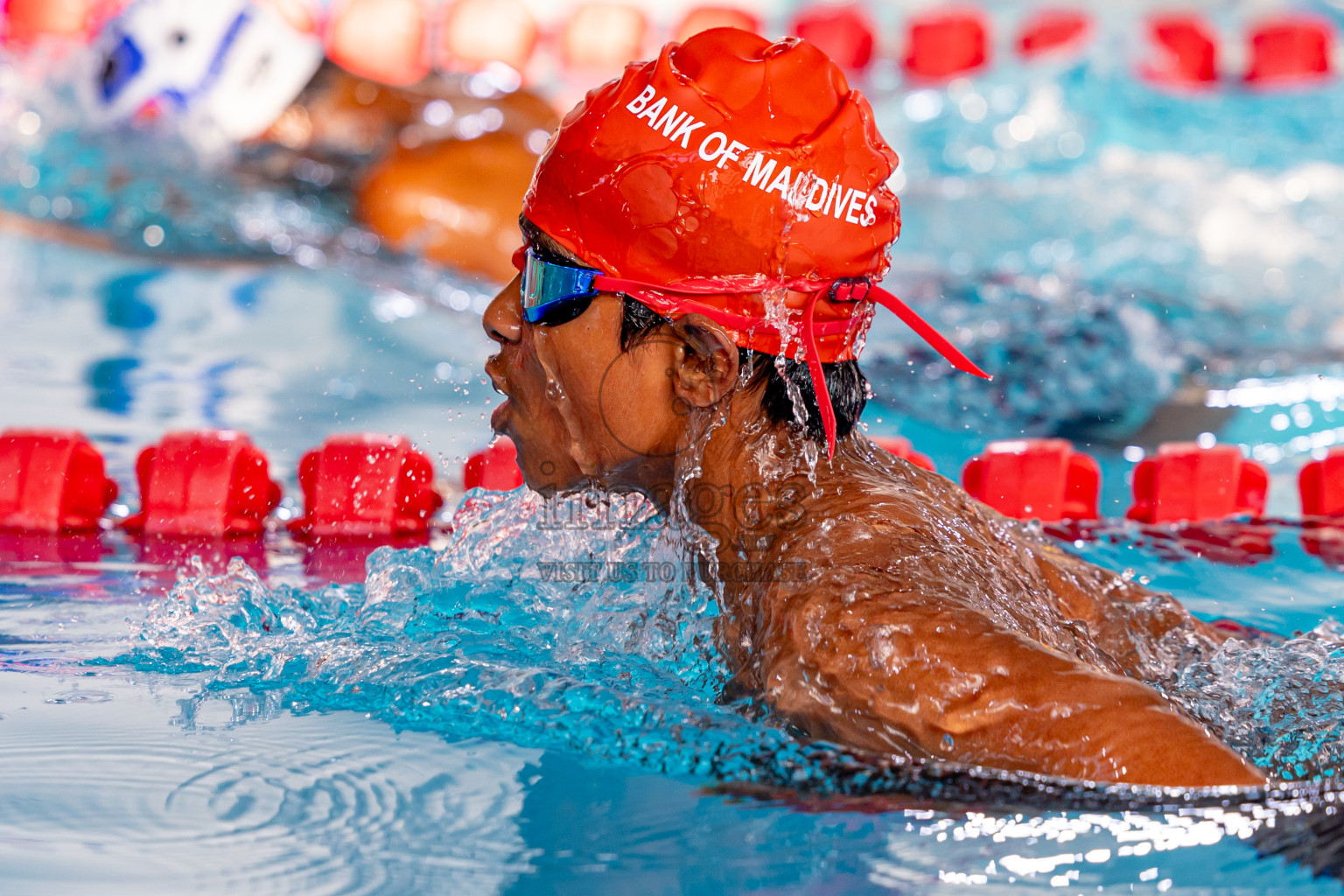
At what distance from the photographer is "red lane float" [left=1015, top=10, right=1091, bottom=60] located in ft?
28.0

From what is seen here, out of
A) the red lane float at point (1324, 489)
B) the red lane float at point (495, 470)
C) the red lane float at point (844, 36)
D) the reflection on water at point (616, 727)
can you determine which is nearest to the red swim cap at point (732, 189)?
the reflection on water at point (616, 727)

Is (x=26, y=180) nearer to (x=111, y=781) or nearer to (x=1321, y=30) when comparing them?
(x=111, y=781)

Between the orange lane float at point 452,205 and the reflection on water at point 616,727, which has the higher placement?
the orange lane float at point 452,205

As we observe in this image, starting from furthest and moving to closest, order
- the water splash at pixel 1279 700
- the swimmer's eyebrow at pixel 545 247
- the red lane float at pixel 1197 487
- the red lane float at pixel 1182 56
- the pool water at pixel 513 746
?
the red lane float at pixel 1182 56
the red lane float at pixel 1197 487
the swimmer's eyebrow at pixel 545 247
the water splash at pixel 1279 700
the pool water at pixel 513 746

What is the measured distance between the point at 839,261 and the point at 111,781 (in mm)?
1194

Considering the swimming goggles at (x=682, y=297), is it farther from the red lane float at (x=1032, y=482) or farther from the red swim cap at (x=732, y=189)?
the red lane float at (x=1032, y=482)

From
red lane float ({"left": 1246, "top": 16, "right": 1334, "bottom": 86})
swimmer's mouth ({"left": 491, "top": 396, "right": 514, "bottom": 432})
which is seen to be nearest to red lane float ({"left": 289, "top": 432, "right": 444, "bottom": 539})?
swimmer's mouth ({"left": 491, "top": 396, "right": 514, "bottom": 432})

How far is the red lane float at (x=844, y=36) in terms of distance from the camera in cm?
858

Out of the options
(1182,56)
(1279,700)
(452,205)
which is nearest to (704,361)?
(1279,700)

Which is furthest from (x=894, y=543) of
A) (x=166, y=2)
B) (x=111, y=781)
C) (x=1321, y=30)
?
→ (x=1321, y=30)

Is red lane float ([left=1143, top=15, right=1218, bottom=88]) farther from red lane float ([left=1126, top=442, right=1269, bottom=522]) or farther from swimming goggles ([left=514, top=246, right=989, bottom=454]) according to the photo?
swimming goggles ([left=514, top=246, right=989, bottom=454])

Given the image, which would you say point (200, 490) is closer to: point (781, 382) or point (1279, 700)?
point (781, 382)

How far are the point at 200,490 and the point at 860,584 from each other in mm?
2119

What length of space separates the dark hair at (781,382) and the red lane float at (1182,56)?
7498 millimetres
